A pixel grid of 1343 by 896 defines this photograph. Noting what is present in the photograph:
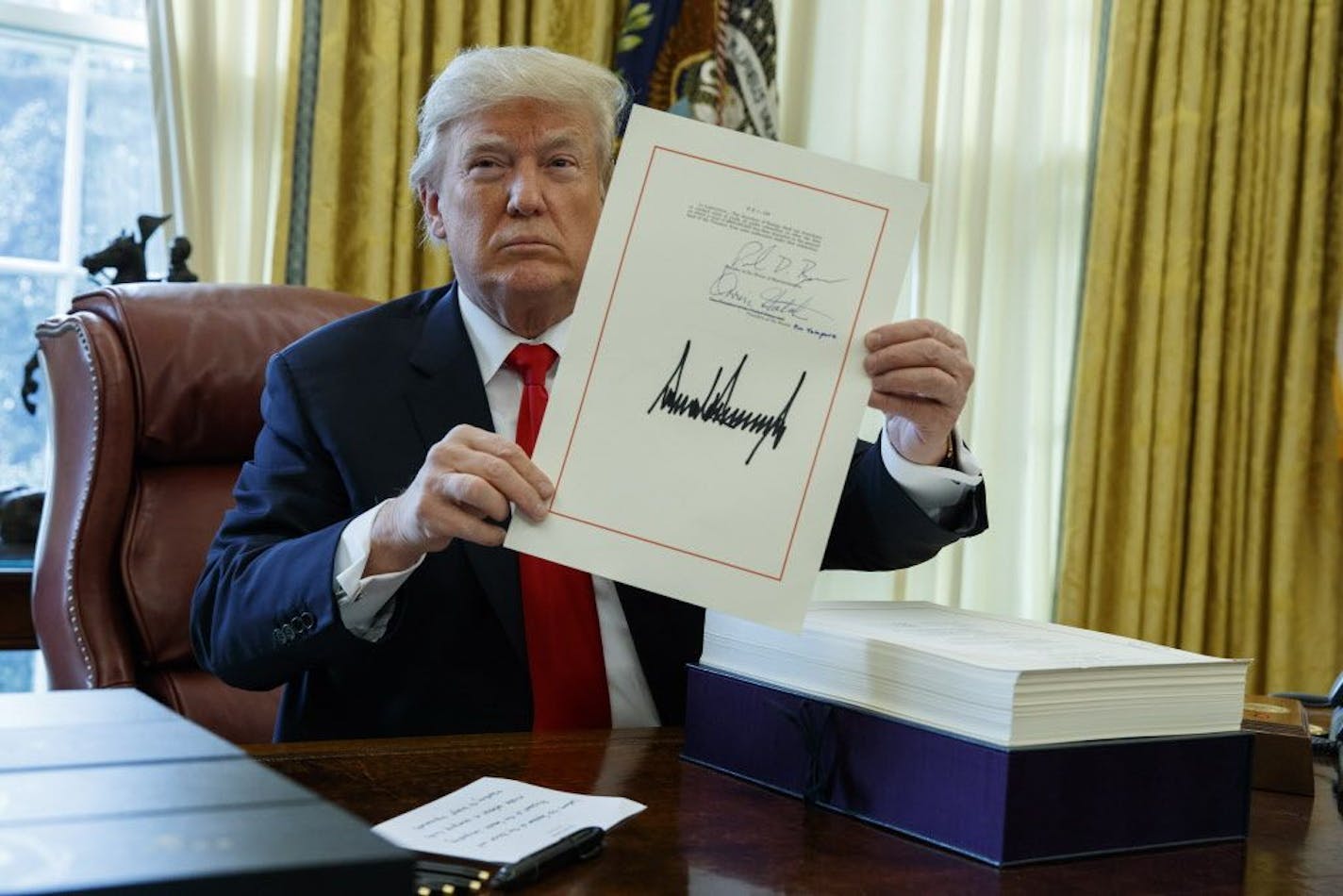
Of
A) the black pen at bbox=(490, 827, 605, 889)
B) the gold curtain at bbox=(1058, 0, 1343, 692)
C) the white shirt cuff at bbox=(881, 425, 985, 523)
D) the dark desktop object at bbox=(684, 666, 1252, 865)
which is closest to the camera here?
the black pen at bbox=(490, 827, 605, 889)

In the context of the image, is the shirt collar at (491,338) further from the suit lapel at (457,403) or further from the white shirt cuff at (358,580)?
the white shirt cuff at (358,580)

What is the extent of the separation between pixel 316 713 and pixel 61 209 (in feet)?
6.23

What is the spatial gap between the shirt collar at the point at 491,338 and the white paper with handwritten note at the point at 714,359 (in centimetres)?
53

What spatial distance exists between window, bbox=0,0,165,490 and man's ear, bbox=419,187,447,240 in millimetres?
1353

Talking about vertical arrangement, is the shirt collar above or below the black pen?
above

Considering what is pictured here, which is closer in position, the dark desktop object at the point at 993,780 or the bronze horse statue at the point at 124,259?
the dark desktop object at the point at 993,780

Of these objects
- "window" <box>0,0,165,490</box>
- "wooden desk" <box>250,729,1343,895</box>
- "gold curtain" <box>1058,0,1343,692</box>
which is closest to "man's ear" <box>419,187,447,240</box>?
"wooden desk" <box>250,729,1343,895</box>

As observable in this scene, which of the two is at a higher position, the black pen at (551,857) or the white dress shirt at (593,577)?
the white dress shirt at (593,577)

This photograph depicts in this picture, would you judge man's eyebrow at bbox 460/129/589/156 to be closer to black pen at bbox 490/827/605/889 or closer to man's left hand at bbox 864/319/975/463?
man's left hand at bbox 864/319/975/463

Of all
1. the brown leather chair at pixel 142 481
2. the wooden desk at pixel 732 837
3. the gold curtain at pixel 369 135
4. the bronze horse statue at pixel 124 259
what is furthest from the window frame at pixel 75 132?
the wooden desk at pixel 732 837

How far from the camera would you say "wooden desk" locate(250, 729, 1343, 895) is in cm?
94

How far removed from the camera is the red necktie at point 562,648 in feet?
5.15

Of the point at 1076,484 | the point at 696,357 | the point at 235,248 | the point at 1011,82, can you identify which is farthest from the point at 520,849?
the point at 1011,82

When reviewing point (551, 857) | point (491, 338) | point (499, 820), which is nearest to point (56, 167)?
point (491, 338)
